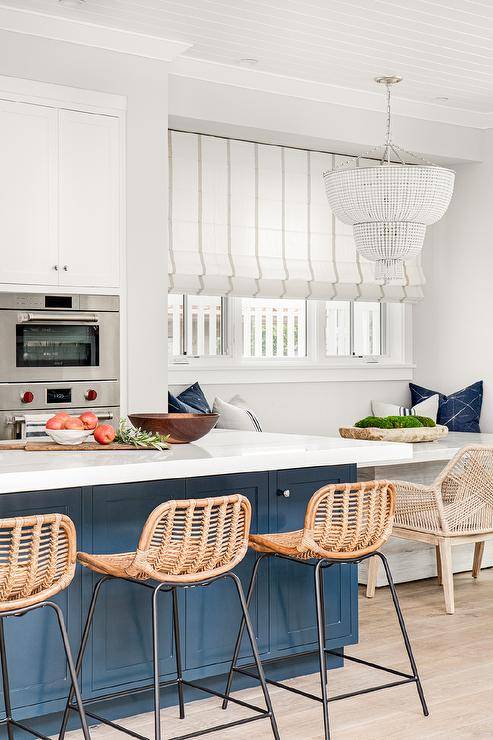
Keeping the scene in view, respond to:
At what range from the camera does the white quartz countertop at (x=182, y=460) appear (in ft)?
9.39

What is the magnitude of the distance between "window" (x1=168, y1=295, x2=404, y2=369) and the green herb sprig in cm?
261

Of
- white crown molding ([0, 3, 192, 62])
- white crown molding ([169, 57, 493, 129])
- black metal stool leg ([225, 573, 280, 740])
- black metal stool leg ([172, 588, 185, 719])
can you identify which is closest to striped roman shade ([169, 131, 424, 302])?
white crown molding ([169, 57, 493, 129])

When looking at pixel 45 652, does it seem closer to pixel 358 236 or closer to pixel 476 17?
pixel 358 236

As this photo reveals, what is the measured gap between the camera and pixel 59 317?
4.84 metres

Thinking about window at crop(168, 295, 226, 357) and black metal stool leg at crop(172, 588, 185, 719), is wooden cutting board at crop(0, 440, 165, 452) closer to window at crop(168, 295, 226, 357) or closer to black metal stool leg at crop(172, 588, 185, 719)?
black metal stool leg at crop(172, 588, 185, 719)

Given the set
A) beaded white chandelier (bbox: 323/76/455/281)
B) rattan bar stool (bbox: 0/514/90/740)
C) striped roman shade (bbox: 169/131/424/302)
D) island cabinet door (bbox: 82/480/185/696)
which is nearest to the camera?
rattan bar stool (bbox: 0/514/90/740)

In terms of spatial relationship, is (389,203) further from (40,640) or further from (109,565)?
(40,640)

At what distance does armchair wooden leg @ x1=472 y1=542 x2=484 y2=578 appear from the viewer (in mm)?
5672

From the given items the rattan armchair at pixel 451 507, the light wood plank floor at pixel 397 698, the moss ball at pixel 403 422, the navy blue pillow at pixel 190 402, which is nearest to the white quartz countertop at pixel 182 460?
the light wood plank floor at pixel 397 698

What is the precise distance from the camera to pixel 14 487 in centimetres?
277

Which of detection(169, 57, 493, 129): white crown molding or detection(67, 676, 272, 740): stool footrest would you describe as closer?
detection(67, 676, 272, 740): stool footrest

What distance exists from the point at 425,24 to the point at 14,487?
3209 millimetres

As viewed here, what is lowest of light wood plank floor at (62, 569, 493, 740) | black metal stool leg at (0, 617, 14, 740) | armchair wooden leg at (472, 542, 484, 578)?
light wood plank floor at (62, 569, 493, 740)

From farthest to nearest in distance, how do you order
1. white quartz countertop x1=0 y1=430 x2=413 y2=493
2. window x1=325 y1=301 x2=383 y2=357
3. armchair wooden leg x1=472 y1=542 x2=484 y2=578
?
window x1=325 y1=301 x2=383 y2=357 → armchair wooden leg x1=472 y1=542 x2=484 y2=578 → white quartz countertop x1=0 y1=430 x2=413 y2=493
